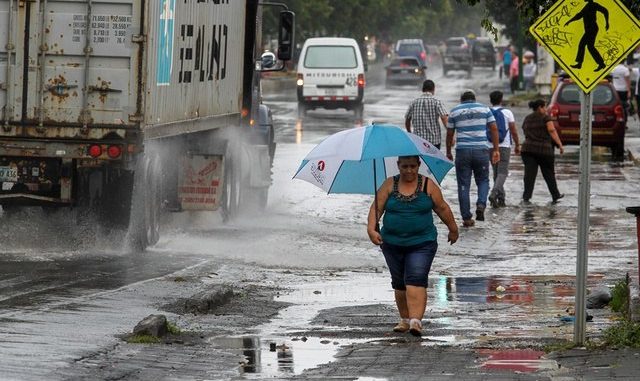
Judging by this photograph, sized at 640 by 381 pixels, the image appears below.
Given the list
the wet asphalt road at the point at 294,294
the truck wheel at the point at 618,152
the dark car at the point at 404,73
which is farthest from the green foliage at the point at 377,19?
the wet asphalt road at the point at 294,294

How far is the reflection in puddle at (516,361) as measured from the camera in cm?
1009

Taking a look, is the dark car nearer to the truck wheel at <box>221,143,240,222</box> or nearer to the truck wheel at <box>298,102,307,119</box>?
the truck wheel at <box>298,102,307,119</box>

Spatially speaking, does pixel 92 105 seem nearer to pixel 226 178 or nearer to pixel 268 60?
pixel 226 178

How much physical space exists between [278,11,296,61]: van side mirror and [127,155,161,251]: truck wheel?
195 inches

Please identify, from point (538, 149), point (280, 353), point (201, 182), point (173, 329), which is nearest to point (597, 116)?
point (538, 149)

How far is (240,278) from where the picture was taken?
15.5 m

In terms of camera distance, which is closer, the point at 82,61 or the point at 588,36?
the point at 588,36

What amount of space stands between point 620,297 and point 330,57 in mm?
33144

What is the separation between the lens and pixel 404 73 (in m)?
71.6

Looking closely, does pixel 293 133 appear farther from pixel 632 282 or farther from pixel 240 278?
pixel 632 282

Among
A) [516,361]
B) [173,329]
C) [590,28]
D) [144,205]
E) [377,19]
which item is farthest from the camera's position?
[377,19]

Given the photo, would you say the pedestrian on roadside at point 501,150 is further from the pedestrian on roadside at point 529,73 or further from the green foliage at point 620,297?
the pedestrian on roadside at point 529,73

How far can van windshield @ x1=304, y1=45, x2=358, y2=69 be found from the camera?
151ft

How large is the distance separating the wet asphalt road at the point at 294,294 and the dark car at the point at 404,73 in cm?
4740
